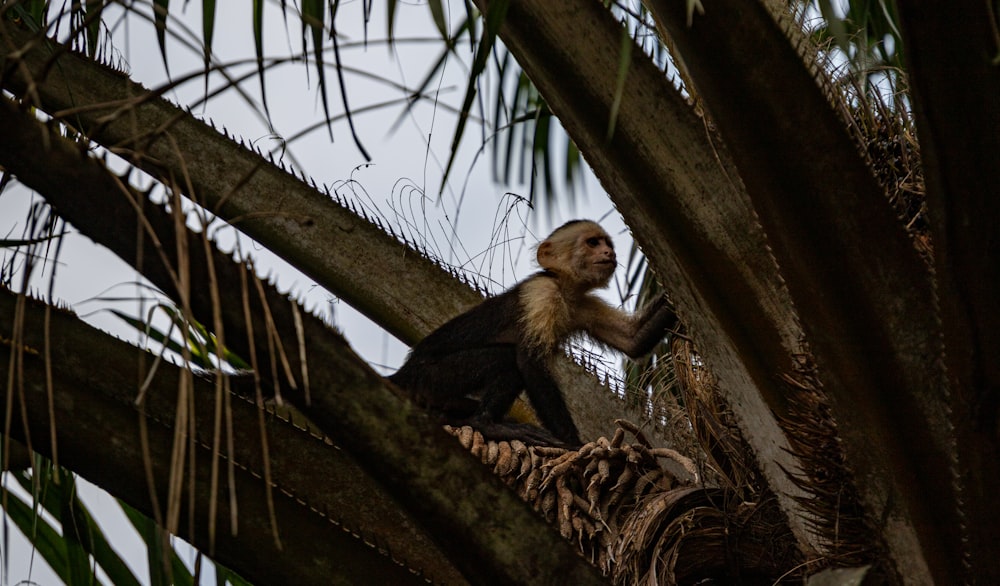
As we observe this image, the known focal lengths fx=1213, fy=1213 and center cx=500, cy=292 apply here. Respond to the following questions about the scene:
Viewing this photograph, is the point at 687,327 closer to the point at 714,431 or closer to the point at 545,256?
the point at 714,431

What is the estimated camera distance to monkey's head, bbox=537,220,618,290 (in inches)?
248

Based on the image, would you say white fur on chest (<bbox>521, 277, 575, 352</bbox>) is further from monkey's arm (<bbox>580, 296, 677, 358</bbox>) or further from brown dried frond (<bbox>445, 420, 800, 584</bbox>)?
brown dried frond (<bbox>445, 420, 800, 584</bbox>)

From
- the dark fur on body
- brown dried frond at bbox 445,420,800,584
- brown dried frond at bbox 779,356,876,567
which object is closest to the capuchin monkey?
the dark fur on body

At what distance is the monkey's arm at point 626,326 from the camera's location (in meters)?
5.50

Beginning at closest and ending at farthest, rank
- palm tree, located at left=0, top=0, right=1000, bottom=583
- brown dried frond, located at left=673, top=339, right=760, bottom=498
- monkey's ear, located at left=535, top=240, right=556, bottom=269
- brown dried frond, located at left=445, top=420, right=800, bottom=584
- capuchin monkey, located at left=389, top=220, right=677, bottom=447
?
palm tree, located at left=0, top=0, right=1000, bottom=583 → brown dried frond, located at left=445, top=420, right=800, bottom=584 → brown dried frond, located at left=673, top=339, right=760, bottom=498 → capuchin monkey, located at left=389, top=220, right=677, bottom=447 → monkey's ear, located at left=535, top=240, right=556, bottom=269

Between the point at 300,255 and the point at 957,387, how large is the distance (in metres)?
2.50

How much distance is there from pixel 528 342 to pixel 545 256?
1.13 metres

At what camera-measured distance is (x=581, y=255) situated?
20.9 ft

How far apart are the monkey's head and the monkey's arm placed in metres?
0.14

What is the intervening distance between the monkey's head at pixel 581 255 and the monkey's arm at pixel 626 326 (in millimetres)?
137

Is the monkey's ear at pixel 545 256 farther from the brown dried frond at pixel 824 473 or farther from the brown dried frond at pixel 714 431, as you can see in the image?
the brown dried frond at pixel 824 473

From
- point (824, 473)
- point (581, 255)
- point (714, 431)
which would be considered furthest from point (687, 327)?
point (581, 255)

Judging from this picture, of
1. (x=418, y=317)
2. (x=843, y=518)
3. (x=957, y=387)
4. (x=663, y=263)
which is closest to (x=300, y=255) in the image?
(x=418, y=317)

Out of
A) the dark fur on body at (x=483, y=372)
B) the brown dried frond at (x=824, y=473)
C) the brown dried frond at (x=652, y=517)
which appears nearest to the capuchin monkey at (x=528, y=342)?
the dark fur on body at (x=483, y=372)
